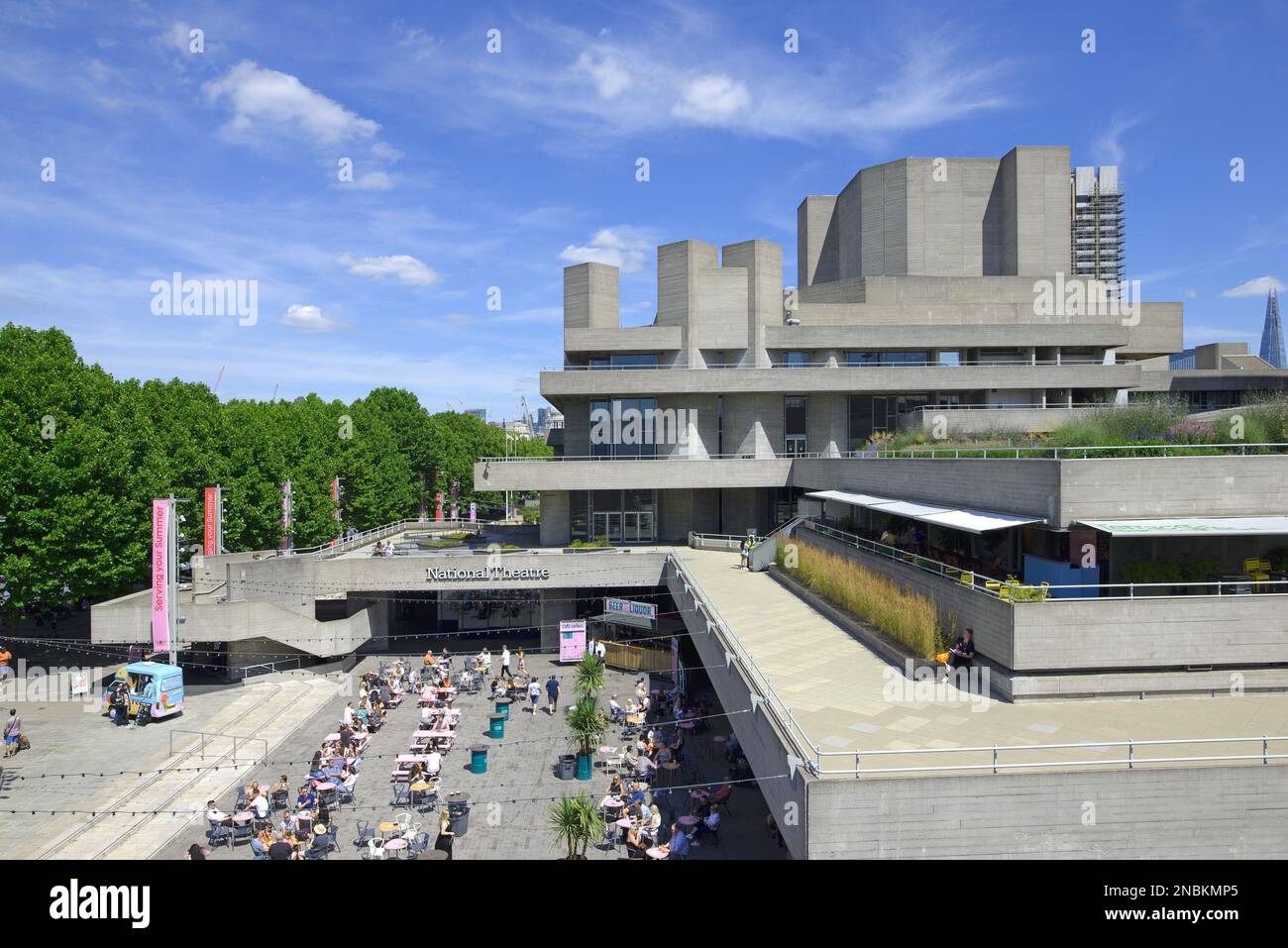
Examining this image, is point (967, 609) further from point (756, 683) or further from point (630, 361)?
point (630, 361)

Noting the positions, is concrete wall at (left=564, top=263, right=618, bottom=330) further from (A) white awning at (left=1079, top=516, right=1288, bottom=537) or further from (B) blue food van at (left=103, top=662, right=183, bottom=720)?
(A) white awning at (left=1079, top=516, right=1288, bottom=537)

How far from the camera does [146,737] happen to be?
86.4 ft

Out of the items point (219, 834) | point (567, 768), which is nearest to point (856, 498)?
point (567, 768)

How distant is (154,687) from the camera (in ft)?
91.1

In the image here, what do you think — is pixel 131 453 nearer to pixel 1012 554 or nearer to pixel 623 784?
pixel 623 784

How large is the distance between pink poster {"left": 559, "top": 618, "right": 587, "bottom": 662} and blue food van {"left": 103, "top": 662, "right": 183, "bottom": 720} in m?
14.5

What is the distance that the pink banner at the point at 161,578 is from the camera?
2884cm

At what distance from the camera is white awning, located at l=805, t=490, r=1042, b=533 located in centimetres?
1866

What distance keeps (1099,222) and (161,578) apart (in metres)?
77.3

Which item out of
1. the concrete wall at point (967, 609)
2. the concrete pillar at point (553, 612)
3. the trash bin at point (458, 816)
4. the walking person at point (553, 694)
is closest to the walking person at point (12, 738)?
the trash bin at point (458, 816)

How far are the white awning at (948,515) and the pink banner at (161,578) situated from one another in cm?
2469

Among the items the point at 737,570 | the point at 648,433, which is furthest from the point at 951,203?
the point at 737,570

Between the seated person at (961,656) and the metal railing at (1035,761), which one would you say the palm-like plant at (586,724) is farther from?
the metal railing at (1035,761)

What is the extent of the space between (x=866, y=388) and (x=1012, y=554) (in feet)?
78.3
